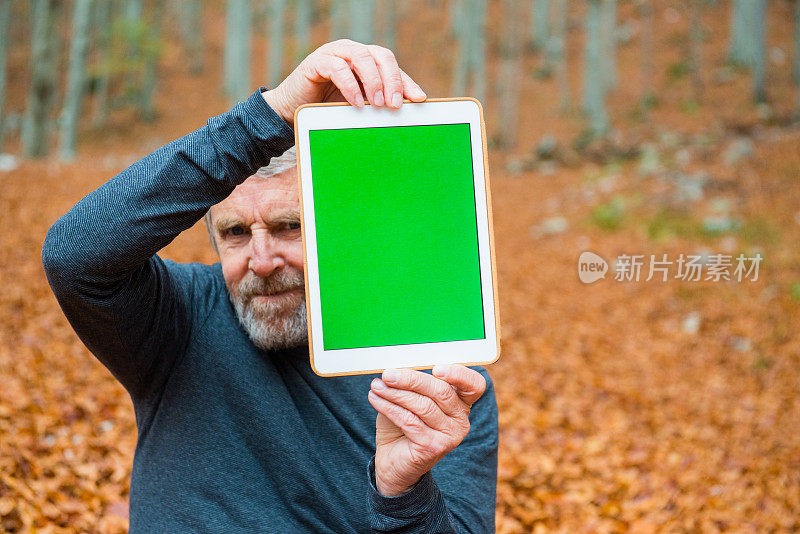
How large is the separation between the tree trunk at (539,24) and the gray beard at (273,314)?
30.2 meters

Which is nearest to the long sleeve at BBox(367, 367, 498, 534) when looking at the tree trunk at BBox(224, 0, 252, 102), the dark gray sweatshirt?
the dark gray sweatshirt

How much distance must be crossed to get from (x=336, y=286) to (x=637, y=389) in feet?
15.1

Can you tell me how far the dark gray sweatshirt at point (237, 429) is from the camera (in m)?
1.50

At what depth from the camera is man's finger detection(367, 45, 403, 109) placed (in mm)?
1358

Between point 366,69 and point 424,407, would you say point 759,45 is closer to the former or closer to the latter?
point 366,69

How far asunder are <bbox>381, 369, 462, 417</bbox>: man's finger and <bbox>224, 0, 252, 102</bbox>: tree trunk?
1573cm

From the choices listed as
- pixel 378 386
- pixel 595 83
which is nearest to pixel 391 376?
pixel 378 386

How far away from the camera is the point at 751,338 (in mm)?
5980

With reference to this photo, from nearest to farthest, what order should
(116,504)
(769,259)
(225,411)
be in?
(225,411), (116,504), (769,259)

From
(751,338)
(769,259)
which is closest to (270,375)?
(751,338)

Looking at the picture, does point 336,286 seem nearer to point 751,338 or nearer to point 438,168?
point 438,168

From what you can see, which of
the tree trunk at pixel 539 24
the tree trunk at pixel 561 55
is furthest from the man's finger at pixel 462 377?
the tree trunk at pixel 539 24

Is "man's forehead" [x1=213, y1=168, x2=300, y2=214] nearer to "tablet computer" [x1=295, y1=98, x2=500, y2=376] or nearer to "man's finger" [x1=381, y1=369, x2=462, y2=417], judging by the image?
"tablet computer" [x1=295, y1=98, x2=500, y2=376]

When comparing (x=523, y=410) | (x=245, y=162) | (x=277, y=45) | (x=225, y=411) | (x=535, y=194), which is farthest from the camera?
(x=277, y=45)
